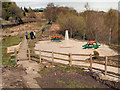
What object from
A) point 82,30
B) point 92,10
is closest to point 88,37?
point 82,30

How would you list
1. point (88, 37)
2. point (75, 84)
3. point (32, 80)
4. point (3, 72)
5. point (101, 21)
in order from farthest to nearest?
point (88, 37) < point (101, 21) < point (3, 72) < point (32, 80) < point (75, 84)

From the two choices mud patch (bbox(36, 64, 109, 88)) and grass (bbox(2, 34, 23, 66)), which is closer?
mud patch (bbox(36, 64, 109, 88))

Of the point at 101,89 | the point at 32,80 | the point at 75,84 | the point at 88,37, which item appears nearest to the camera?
the point at 101,89

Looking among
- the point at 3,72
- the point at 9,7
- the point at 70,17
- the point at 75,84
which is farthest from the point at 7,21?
the point at 75,84

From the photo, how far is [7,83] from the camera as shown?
743 cm

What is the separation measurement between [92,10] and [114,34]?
1009 cm

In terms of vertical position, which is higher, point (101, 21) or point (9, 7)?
point (9, 7)

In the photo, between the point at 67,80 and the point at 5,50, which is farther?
the point at 5,50

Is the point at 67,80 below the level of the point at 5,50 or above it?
below

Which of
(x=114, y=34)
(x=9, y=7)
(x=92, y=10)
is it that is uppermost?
(x=9, y=7)

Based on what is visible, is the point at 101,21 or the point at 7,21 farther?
the point at 7,21

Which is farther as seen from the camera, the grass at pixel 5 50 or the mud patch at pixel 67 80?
the grass at pixel 5 50

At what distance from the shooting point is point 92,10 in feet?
116

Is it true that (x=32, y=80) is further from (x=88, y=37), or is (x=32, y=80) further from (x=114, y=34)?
(x=88, y=37)
